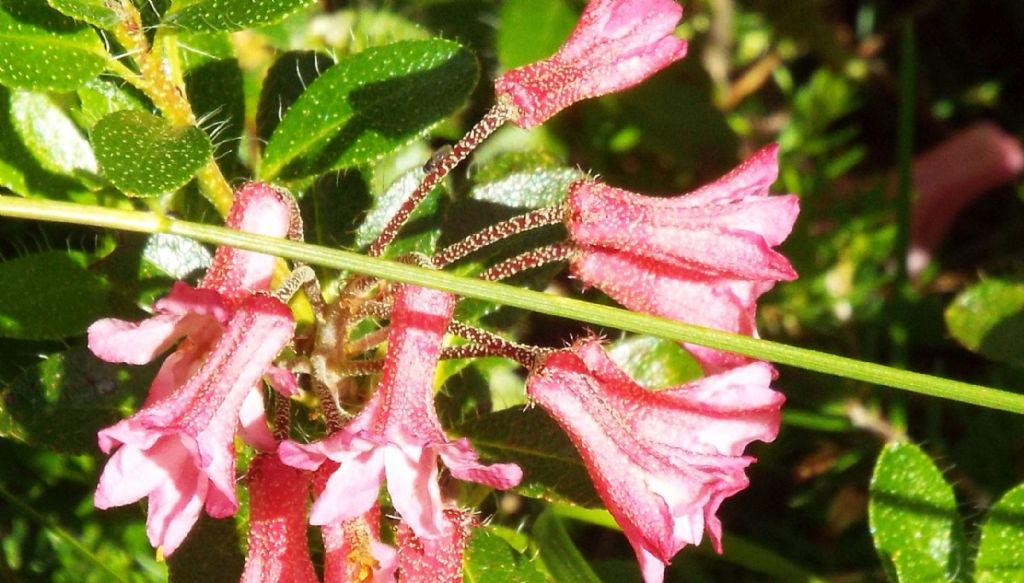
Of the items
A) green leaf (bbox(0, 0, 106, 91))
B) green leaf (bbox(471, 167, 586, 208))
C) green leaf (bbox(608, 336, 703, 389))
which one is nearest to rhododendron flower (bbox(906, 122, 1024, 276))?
green leaf (bbox(608, 336, 703, 389))

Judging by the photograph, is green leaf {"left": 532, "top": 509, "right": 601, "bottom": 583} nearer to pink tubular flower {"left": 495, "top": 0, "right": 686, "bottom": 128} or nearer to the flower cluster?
the flower cluster

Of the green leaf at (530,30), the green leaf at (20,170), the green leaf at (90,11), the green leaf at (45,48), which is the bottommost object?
the green leaf at (20,170)

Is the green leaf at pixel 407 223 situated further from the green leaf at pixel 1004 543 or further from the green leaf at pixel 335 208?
the green leaf at pixel 1004 543

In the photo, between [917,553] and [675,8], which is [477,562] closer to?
[917,553]

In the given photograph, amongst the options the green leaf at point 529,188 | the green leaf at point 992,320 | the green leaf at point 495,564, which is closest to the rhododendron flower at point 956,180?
the green leaf at point 992,320

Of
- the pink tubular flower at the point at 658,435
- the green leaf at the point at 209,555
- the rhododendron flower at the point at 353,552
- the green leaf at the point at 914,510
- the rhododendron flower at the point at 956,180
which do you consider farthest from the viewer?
the rhododendron flower at the point at 956,180

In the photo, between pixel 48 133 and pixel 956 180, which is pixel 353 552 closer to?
pixel 48 133

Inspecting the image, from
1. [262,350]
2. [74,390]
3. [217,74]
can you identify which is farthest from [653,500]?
[217,74]
